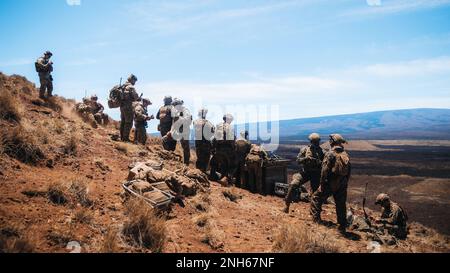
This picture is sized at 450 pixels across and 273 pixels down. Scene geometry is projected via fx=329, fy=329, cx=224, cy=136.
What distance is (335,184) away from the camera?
860cm

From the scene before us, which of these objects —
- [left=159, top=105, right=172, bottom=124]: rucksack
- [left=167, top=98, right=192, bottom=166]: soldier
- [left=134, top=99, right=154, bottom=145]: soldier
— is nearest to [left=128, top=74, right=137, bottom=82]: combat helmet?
[left=134, top=99, right=154, bottom=145]: soldier

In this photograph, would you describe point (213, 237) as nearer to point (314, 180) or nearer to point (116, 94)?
point (314, 180)

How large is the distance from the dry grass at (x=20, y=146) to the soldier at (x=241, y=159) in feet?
22.1

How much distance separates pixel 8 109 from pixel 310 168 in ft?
29.3

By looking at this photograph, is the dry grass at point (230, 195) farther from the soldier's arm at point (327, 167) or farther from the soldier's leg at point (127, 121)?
the soldier's leg at point (127, 121)

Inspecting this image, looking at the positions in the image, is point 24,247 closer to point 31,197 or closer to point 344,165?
point 31,197

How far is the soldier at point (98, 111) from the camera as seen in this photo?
18.5 m

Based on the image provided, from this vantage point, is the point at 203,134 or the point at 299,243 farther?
the point at 203,134

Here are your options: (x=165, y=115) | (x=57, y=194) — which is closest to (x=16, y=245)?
(x=57, y=194)

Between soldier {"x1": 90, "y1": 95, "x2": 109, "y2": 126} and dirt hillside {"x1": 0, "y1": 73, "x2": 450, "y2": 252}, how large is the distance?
7586mm

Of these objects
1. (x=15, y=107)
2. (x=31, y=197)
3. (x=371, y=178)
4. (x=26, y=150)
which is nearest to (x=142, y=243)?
(x=31, y=197)

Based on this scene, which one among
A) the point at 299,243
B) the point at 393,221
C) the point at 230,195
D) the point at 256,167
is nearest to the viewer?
the point at 299,243

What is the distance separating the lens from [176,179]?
825 cm

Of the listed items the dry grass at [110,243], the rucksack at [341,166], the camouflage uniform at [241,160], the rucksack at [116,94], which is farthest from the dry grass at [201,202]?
the rucksack at [116,94]
